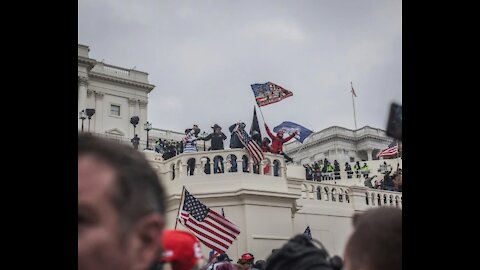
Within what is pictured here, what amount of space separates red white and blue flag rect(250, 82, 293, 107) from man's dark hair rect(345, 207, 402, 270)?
38.0 inches

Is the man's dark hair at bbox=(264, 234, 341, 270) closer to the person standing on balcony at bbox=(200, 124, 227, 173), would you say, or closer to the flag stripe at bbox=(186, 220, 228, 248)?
the flag stripe at bbox=(186, 220, 228, 248)

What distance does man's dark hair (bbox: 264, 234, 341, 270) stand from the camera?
1.28 meters

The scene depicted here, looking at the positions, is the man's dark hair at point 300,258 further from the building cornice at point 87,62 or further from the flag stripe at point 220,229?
the flag stripe at point 220,229

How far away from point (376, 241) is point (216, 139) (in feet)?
9.10

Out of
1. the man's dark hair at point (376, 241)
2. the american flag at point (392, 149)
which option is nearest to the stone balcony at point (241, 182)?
the american flag at point (392, 149)

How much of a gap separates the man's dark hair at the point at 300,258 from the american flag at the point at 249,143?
2.02 m

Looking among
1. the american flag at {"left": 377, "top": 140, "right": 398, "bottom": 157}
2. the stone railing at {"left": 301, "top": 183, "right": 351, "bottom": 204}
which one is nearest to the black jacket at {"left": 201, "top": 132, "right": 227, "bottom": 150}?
the american flag at {"left": 377, "top": 140, "right": 398, "bottom": 157}

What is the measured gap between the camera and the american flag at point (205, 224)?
8.16 feet

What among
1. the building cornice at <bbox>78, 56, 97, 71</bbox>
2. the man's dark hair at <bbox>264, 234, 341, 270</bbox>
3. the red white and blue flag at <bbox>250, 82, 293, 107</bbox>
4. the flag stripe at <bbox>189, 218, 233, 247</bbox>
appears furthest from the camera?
the flag stripe at <bbox>189, 218, 233, 247</bbox>
